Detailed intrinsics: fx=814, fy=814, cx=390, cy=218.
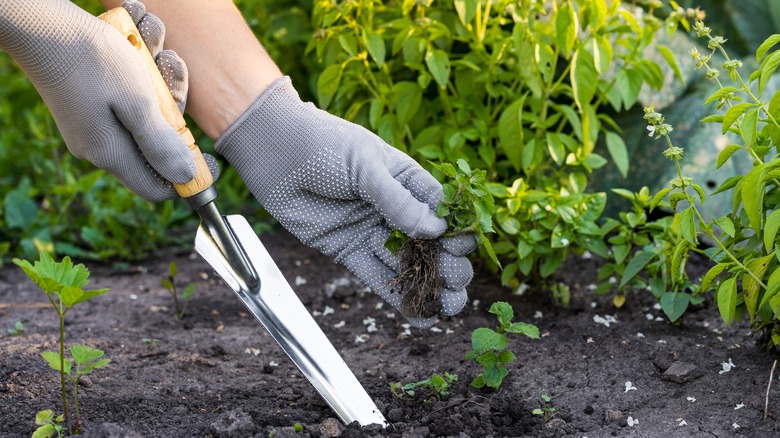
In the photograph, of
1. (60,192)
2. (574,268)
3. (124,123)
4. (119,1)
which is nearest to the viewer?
(124,123)

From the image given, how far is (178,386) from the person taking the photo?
1.78 metres

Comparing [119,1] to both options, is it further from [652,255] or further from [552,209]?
[652,255]

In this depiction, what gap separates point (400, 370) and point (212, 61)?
830 millimetres

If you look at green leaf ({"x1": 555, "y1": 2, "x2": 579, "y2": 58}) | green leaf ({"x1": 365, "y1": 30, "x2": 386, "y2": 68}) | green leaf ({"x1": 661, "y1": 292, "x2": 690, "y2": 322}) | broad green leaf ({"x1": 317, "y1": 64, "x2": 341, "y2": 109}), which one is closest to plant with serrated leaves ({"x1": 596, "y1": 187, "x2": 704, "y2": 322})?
green leaf ({"x1": 661, "y1": 292, "x2": 690, "y2": 322})

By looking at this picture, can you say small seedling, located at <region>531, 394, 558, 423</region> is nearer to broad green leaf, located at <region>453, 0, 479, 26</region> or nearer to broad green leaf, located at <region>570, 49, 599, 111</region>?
broad green leaf, located at <region>570, 49, 599, 111</region>

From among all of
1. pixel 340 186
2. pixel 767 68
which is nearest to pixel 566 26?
pixel 767 68

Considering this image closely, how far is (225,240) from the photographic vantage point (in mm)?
1769

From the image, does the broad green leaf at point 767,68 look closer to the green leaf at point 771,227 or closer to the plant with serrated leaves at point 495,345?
the green leaf at point 771,227

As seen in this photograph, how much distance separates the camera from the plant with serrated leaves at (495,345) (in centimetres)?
160

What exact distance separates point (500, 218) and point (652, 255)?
0.37m

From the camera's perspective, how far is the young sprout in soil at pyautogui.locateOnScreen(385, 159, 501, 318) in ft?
5.09

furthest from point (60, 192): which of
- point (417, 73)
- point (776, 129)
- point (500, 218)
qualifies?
point (776, 129)

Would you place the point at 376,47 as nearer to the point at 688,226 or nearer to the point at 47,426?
the point at 688,226

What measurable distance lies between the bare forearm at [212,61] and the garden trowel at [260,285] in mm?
158
